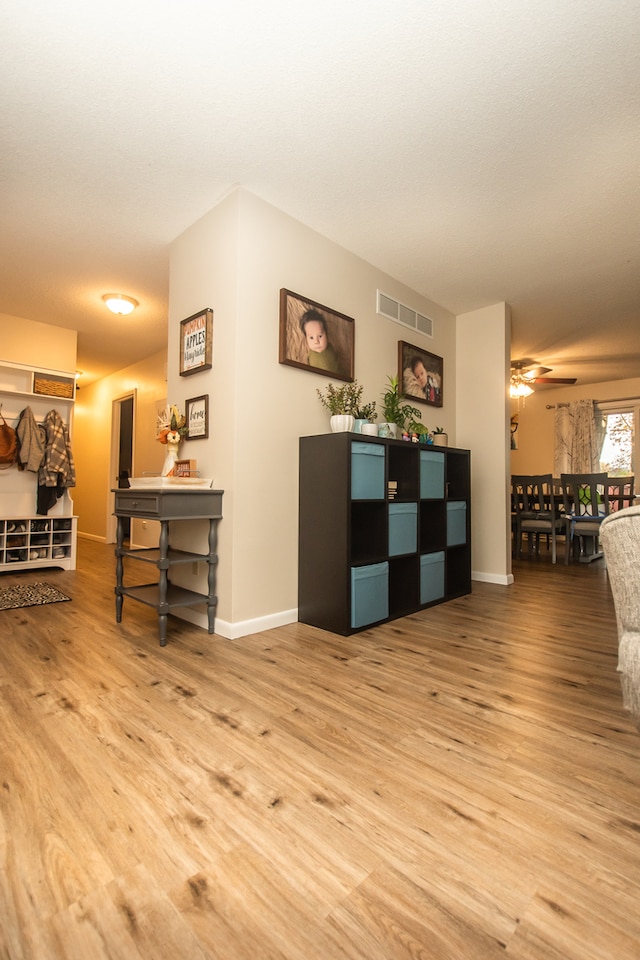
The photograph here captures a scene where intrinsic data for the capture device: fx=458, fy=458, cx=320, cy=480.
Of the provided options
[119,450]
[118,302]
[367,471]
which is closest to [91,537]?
[119,450]

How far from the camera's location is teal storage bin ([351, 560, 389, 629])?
269 cm

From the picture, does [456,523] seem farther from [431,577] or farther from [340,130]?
[340,130]

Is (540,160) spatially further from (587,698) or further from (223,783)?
(223,783)

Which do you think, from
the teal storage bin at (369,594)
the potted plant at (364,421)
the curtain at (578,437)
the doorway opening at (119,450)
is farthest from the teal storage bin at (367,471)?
the curtain at (578,437)

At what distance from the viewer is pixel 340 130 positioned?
2.28 meters

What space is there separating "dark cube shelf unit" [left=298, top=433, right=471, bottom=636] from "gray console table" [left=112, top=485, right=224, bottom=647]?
1.92 feet

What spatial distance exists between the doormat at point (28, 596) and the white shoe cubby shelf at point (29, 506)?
82cm

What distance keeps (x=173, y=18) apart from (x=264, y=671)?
2.68 metres

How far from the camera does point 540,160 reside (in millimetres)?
2484

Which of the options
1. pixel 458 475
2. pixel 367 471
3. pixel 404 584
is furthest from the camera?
pixel 458 475

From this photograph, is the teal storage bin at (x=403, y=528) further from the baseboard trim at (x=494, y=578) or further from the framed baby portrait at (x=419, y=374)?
the baseboard trim at (x=494, y=578)

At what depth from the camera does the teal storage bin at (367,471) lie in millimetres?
2730

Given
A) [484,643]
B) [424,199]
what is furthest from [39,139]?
[484,643]

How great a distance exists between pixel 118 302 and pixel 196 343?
1.91m
